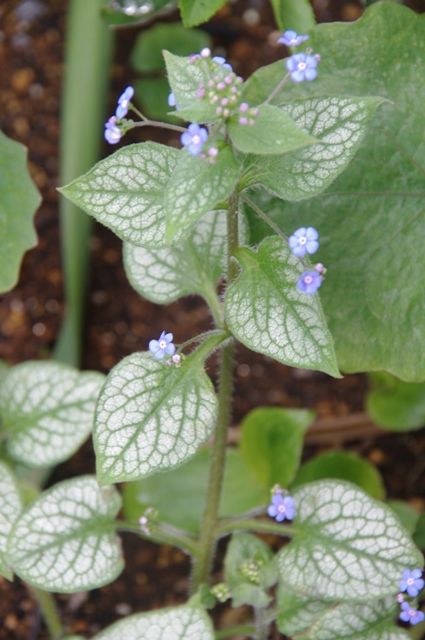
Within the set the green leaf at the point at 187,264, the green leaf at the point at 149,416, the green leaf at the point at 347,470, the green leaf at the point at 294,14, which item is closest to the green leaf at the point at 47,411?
the green leaf at the point at 187,264

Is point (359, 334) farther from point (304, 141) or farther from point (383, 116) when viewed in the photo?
point (304, 141)

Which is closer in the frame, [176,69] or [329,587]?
[176,69]

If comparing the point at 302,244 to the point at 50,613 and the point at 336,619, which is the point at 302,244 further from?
the point at 50,613

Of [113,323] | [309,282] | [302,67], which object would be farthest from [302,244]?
[113,323]

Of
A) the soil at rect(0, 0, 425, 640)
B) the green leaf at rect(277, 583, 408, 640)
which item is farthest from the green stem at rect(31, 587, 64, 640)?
the green leaf at rect(277, 583, 408, 640)

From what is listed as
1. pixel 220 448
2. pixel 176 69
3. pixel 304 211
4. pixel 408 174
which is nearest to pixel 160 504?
pixel 220 448

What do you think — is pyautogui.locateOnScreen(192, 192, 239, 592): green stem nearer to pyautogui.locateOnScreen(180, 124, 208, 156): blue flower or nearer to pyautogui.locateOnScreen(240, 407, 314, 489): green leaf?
pyautogui.locateOnScreen(180, 124, 208, 156): blue flower

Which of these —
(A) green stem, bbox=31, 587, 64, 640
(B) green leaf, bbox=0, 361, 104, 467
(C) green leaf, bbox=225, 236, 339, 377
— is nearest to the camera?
(C) green leaf, bbox=225, 236, 339, 377
